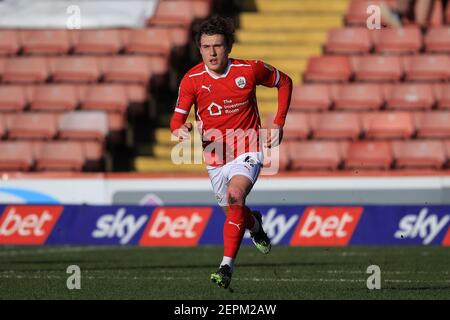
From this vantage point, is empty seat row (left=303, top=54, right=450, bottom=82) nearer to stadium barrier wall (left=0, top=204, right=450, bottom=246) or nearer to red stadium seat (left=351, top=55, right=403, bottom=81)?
red stadium seat (left=351, top=55, right=403, bottom=81)

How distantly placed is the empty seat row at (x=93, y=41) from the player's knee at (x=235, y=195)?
11279mm

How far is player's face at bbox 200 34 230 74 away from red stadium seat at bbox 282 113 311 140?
906 cm

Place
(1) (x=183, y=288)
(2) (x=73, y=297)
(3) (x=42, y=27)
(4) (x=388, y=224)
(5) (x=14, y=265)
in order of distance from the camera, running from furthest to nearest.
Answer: (3) (x=42, y=27), (4) (x=388, y=224), (5) (x=14, y=265), (1) (x=183, y=288), (2) (x=73, y=297)

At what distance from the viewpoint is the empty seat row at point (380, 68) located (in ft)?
65.5

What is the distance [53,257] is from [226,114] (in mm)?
5212

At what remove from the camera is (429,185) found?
54.3ft

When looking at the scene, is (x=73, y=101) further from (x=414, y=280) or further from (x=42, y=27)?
(x=414, y=280)

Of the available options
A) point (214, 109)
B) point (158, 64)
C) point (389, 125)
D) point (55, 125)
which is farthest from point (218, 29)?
point (158, 64)

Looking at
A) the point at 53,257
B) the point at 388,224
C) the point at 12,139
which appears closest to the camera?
the point at 53,257

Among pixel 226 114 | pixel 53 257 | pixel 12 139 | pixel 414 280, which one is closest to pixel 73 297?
pixel 226 114

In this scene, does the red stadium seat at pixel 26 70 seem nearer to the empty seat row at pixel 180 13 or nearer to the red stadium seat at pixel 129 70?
the red stadium seat at pixel 129 70

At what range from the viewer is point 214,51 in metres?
9.86

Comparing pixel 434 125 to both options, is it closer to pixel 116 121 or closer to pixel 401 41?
pixel 401 41

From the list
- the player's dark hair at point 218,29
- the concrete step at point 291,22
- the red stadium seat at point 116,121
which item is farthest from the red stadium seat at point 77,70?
the player's dark hair at point 218,29
